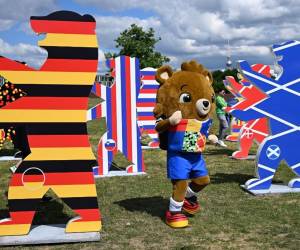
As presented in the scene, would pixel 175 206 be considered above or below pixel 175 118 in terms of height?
below

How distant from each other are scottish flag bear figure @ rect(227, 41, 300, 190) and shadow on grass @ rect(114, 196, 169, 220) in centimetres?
152

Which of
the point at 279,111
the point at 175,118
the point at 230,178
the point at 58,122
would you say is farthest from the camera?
the point at 230,178

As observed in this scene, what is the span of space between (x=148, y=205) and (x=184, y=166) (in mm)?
1293

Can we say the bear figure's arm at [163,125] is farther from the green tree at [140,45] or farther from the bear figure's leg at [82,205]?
the green tree at [140,45]

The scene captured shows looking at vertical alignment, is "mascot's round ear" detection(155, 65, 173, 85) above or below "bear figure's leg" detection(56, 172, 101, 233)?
above

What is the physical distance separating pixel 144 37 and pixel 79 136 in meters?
40.3

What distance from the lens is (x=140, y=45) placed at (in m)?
43.7

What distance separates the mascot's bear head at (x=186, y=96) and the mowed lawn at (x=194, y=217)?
139 centimetres

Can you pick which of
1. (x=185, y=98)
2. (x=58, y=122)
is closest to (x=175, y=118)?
(x=185, y=98)

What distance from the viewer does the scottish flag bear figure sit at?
23.5 feet

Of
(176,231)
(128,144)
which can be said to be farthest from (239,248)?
(128,144)

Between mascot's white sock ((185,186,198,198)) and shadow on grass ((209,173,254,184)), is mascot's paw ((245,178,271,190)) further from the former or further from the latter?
mascot's white sock ((185,186,198,198))

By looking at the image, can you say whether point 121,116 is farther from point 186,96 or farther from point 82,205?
point 82,205

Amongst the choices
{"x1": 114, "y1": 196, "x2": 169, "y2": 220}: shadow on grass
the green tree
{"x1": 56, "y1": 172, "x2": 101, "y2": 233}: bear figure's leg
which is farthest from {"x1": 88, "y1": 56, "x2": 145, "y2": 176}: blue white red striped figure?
the green tree
